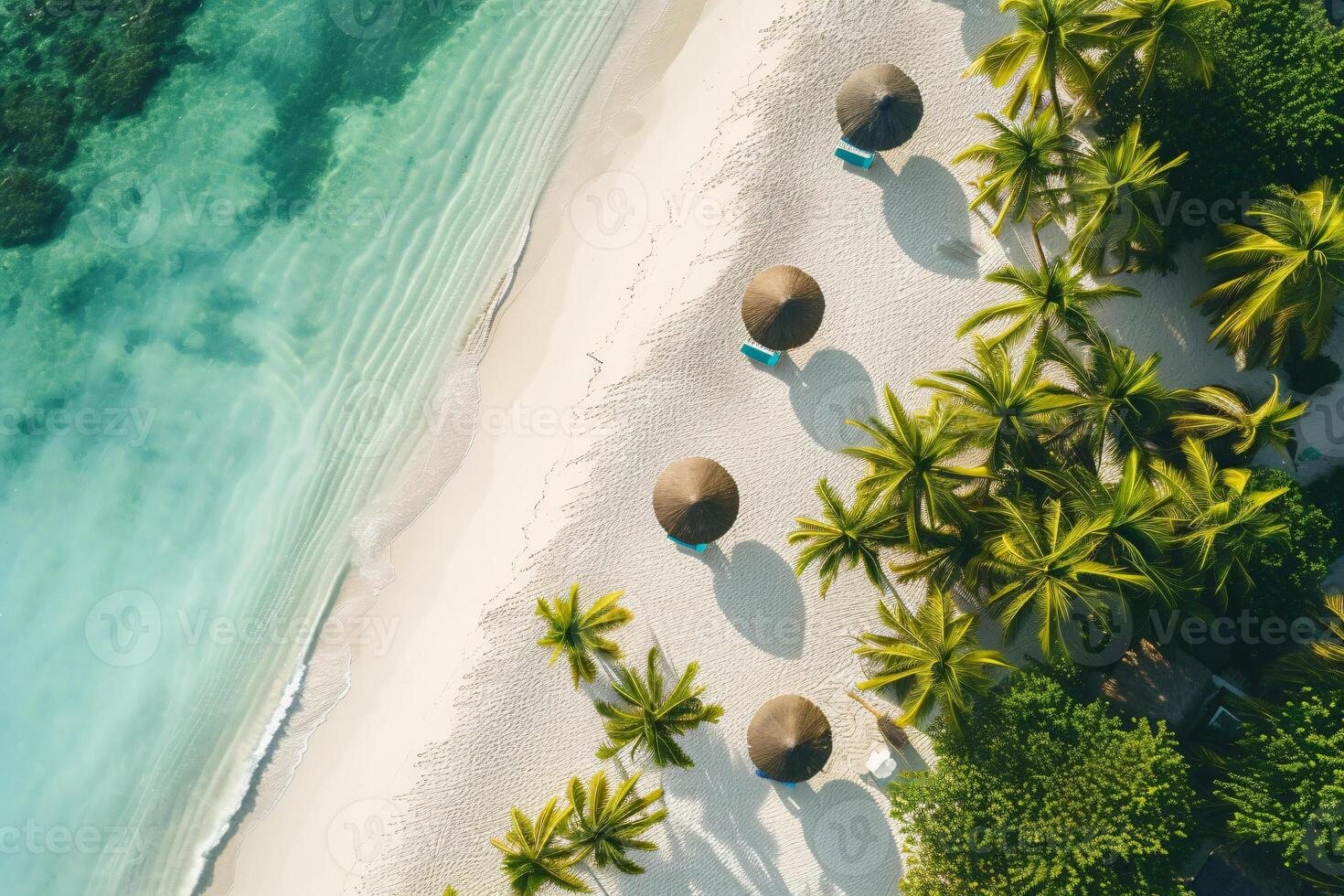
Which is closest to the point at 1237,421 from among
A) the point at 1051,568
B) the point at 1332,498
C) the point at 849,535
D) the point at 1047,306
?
the point at 1332,498

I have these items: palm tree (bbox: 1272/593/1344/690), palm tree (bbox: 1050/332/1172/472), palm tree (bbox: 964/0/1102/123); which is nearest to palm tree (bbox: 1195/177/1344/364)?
palm tree (bbox: 1050/332/1172/472)

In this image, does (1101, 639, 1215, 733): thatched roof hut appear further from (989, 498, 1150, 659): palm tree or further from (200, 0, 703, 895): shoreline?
(200, 0, 703, 895): shoreline

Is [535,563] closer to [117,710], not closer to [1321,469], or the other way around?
[117,710]

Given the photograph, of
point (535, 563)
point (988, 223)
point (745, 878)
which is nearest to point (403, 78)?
point (535, 563)

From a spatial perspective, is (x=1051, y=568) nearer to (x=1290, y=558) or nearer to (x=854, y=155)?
(x=1290, y=558)

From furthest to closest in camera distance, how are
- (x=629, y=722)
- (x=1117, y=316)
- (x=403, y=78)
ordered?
1. (x=403, y=78)
2. (x=1117, y=316)
3. (x=629, y=722)
